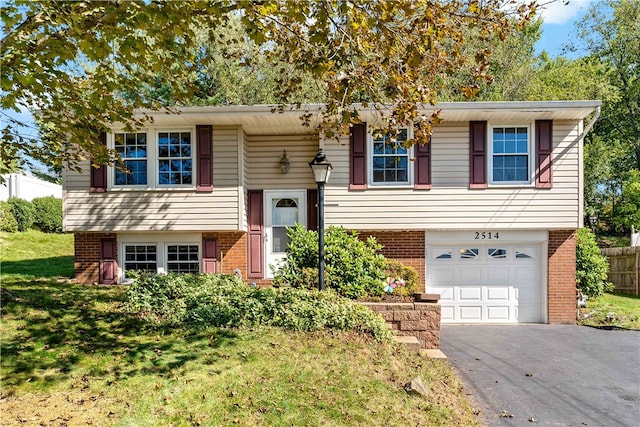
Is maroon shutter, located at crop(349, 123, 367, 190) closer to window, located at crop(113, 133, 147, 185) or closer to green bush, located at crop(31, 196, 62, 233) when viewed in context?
window, located at crop(113, 133, 147, 185)

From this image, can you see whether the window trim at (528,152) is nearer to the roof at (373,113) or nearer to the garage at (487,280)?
the roof at (373,113)

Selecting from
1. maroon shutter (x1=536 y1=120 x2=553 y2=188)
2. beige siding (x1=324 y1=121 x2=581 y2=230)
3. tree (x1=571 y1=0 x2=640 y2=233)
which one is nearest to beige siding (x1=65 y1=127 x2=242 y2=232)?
beige siding (x1=324 y1=121 x2=581 y2=230)

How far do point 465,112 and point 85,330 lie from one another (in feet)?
27.5

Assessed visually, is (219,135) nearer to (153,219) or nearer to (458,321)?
(153,219)

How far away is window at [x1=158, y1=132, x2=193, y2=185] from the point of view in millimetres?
10164

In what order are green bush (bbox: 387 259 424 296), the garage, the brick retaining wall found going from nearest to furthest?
the brick retaining wall → green bush (bbox: 387 259 424 296) → the garage

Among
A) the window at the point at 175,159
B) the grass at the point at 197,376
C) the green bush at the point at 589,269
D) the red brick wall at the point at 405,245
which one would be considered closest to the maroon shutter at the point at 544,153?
the green bush at the point at 589,269

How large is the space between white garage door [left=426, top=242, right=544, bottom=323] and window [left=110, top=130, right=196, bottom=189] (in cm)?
629

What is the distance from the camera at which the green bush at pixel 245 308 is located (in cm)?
613

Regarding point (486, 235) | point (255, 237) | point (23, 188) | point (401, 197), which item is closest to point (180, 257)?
point (255, 237)

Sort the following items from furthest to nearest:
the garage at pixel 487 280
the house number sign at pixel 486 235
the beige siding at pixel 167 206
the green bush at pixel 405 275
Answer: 1. the garage at pixel 487 280
2. the house number sign at pixel 486 235
3. the beige siding at pixel 167 206
4. the green bush at pixel 405 275

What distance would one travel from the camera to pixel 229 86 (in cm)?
1845

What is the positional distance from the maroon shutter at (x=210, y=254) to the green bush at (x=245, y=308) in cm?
324

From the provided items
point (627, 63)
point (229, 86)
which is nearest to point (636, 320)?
point (229, 86)
